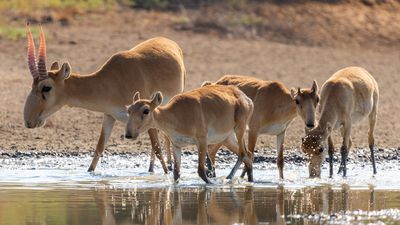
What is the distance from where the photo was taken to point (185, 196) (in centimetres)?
1442

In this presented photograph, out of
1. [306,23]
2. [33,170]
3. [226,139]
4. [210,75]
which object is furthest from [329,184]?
[306,23]

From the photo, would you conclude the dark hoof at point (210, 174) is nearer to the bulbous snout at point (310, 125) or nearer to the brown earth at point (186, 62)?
the bulbous snout at point (310, 125)

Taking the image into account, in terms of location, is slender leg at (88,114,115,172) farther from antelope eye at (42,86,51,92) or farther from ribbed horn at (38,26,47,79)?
ribbed horn at (38,26,47,79)

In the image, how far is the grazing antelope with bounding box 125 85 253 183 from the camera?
14797 mm

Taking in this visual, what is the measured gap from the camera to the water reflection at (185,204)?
12.6 meters

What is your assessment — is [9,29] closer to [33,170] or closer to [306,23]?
[306,23]

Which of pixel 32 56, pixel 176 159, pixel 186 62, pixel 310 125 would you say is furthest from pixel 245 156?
pixel 186 62

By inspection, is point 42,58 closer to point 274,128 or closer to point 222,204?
point 274,128

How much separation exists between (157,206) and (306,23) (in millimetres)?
19780

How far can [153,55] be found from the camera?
17.8 m

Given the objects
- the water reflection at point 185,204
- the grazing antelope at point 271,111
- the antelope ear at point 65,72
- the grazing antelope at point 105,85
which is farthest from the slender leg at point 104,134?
the water reflection at point 185,204

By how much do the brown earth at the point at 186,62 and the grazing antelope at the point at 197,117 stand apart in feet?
13.3

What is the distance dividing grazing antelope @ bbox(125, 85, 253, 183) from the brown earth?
159 inches

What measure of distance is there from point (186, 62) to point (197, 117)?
12705 millimetres
